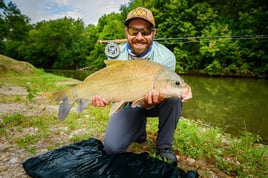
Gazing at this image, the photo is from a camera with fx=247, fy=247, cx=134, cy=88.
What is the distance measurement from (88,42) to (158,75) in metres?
43.6

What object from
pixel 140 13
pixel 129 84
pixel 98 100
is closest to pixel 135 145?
pixel 98 100

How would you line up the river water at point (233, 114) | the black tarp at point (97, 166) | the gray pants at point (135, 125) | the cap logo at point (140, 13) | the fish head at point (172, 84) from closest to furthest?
the fish head at point (172, 84) < the black tarp at point (97, 166) < the cap logo at point (140, 13) < the gray pants at point (135, 125) < the river water at point (233, 114)

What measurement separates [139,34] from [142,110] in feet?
2.86

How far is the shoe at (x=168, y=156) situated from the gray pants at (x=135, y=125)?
0.05 m

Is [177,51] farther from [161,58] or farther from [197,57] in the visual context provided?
[161,58]

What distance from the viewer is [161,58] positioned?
2857mm

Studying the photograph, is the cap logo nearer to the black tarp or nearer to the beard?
the beard

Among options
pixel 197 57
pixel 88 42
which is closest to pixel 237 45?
pixel 197 57

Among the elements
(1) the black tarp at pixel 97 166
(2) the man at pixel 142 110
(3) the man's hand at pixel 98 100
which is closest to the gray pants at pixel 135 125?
(2) the man at pixel 142 110

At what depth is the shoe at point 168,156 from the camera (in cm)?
271

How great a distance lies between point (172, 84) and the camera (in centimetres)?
217

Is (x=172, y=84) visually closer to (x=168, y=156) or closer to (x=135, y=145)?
(x=168, y=156)

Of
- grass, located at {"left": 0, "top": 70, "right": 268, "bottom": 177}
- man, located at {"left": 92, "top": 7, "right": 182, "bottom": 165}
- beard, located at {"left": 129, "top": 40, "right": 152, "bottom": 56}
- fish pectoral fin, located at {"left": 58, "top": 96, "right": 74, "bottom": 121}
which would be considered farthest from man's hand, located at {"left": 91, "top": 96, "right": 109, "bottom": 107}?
grass, located at {"left": 0, "top": 70, "right": 268, "bottom": 177}

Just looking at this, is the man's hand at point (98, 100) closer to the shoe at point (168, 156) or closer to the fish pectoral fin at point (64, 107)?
the fish pectoral fin at point (64, 107)
